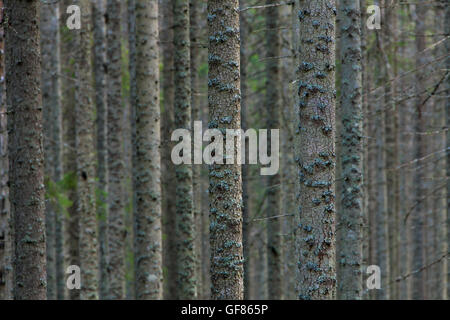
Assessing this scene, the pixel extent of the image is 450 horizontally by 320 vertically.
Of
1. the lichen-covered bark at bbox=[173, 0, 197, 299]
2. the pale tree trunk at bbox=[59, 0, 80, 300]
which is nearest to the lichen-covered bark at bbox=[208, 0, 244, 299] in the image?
the lichen-covered bark at bbox=[173, 0, 197, 299]

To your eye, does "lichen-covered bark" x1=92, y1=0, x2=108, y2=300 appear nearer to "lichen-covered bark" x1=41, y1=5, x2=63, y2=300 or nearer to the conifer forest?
the conifer forest

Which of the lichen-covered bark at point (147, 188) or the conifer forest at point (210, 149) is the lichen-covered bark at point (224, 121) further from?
the lichen-covered bark at point (147, 188)

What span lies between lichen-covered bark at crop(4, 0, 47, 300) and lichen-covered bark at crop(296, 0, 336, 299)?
3162 millimetres

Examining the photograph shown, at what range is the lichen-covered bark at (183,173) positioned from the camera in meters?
11.0

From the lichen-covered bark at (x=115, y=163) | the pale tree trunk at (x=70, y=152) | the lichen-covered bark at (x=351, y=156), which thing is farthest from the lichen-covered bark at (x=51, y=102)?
the lichen-covered bark at (x=351, y=156)

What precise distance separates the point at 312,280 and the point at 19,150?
3647 mm

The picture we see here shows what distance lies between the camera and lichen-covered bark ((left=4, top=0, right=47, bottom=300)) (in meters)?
7.02

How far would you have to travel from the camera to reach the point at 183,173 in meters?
11.2

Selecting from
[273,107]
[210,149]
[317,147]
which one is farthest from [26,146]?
[273,107]

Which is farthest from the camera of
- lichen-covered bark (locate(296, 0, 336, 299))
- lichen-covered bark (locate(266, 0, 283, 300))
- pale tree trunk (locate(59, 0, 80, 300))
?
pale tree trunk (locate(59, 0, 80, 300))

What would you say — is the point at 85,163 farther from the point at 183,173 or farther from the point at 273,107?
the point at 273,107

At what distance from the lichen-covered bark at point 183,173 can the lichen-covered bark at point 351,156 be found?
10.1ft
